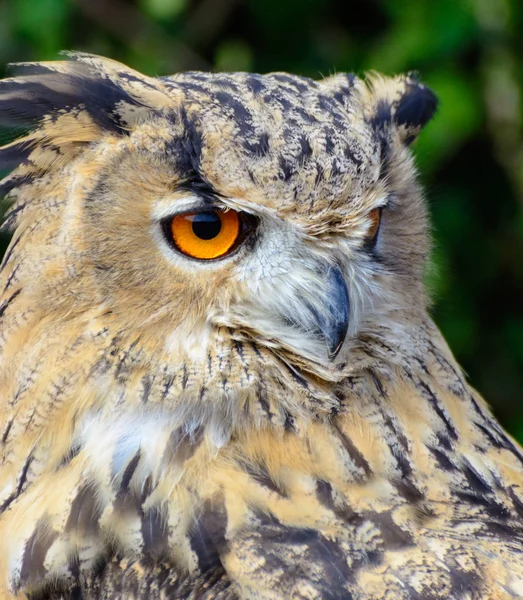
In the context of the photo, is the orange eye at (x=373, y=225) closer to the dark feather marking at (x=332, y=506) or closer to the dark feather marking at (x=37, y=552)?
the dark feather marking at (x=332, y=506)

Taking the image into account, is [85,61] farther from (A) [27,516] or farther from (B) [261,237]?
(A) [27,516]

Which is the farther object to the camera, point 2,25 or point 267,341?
point 2,25

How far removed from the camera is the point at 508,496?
1.24m

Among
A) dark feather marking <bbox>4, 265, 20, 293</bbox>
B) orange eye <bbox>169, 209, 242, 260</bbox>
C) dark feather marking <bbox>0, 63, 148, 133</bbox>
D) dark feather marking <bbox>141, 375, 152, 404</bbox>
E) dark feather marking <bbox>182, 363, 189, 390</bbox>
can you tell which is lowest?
dark feather marking <bbox>141, 375, 152, 404</bbox>

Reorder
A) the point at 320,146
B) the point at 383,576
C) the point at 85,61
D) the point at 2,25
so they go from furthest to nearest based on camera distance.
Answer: the point at 2,25 < the point at 85,61 < the point at 320,146 < the point at 383,576

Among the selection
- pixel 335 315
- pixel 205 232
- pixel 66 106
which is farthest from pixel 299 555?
pixel 66 106

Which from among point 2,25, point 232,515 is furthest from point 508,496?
point 2,25

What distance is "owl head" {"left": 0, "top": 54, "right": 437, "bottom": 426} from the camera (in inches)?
45.9

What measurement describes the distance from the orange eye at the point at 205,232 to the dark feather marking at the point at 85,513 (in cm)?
35

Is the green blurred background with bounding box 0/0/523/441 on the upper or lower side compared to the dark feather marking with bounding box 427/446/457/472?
upper

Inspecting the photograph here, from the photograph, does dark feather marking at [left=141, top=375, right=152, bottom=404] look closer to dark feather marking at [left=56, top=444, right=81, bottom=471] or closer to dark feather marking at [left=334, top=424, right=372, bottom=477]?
dark feather marking at [left=56, top=444, right=81, bottom=471]

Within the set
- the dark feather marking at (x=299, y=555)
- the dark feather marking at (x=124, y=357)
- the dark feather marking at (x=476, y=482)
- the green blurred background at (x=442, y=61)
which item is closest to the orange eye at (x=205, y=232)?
the dark feather marking at (x=124, y=357)

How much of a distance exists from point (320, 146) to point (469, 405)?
488 mm

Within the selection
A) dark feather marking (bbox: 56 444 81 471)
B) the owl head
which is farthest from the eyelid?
dark feather marking (bbox: 56 444 81 471)
